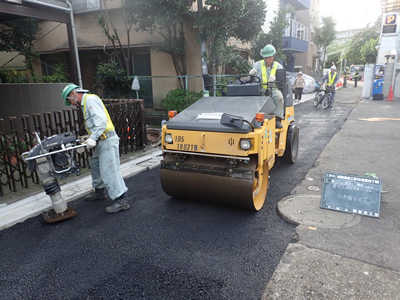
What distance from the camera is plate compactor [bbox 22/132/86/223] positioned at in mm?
3777

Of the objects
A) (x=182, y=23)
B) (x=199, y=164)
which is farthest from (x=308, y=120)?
(x=199, y=164)

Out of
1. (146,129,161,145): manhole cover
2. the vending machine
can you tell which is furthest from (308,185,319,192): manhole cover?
the vending machine

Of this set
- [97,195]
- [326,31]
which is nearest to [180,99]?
[97,195]

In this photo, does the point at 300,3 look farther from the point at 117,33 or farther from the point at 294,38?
the point at 117,33

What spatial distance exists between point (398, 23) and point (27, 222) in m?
20.9

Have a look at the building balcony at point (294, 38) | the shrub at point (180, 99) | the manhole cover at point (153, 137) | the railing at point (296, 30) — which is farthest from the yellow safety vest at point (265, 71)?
the railing at point (296, 30)

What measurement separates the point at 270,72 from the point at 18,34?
1084 cm

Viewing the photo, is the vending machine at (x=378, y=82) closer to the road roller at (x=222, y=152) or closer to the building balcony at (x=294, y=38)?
the building balcony at (x=294, y=38)

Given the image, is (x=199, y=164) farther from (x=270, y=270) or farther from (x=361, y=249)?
(x=361, y=249)

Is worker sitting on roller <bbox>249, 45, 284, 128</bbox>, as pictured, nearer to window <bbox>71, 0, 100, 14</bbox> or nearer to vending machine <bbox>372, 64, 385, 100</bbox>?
window <bbox>71, 0, 100, 14</bbox>

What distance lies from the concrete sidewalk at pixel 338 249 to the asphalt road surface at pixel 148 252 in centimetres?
19

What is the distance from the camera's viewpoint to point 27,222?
411cm

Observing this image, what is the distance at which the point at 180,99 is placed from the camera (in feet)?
32.8

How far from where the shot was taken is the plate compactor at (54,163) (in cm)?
378
